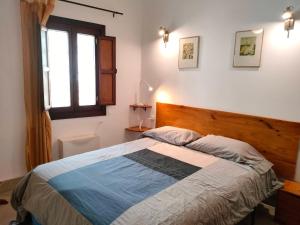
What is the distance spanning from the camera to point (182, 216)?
144 cm

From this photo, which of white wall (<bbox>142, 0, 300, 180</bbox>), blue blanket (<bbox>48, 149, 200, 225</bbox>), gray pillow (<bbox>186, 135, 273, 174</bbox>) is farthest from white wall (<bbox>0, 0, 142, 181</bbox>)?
gray pillow (<bbox>186, 135, 273, 174</bbox>)

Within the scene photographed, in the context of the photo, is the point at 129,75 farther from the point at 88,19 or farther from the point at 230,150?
the point at 230,150

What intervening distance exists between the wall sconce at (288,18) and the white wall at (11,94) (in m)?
2.81

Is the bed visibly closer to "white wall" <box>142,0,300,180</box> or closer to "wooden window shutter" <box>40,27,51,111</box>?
"white wall" <box>142,0,300,180</box>

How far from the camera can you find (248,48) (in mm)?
2521

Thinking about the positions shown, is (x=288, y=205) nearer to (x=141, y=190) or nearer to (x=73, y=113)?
(x=141, y=190)

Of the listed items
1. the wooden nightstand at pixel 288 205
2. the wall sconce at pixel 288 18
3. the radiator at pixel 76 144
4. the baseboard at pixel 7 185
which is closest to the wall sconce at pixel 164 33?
the wall sconce at pixel 288 18

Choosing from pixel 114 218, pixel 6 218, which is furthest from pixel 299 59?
pixel 6 218

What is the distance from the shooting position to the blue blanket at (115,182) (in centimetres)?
149

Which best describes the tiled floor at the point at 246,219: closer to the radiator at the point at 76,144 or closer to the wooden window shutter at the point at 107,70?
the radiator at the point at 76,144

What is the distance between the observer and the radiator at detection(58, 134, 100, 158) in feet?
9.70

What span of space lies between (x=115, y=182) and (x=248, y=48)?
6.57 ft

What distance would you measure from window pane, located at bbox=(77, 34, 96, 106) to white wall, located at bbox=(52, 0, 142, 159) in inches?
10.1

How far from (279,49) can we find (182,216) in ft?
6.33
